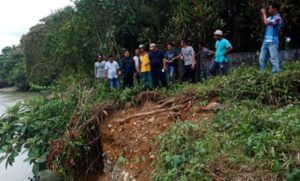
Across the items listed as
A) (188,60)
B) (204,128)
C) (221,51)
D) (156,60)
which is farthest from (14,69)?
(204,128)

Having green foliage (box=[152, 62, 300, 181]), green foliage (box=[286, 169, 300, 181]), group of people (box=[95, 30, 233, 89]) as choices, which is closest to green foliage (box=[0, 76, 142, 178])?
group of people (box=[95, 30, 233, 89])

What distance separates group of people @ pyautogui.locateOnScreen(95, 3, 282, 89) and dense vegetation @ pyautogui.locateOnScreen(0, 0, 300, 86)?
0.94 meters

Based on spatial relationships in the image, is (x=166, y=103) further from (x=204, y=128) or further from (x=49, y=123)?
(x=49, y=123)

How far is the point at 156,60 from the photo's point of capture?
8.80 m

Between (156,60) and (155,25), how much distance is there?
4.71 m

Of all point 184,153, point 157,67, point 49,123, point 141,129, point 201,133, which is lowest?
point 49,123

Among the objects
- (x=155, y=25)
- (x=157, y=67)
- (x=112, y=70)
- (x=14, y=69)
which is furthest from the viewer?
(x=14, y=69)

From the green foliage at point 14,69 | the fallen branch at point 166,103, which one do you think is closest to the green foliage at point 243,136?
the fallen branch at point 166,103

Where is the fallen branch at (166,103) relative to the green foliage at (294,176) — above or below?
above

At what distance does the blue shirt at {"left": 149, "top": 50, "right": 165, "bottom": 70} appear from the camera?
28.9 feet

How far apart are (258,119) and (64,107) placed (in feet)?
16.7

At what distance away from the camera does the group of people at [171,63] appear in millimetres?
7265

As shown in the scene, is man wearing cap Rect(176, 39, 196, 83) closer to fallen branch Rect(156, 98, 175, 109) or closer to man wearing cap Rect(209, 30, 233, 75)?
man wearing cap Rect(209, 30, 233, 75)

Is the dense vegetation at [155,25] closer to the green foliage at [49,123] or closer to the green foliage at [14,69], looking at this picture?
the green foliage at [49,123]
